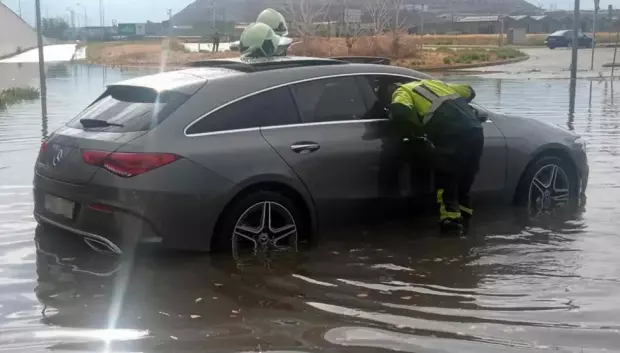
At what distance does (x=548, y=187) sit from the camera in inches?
291

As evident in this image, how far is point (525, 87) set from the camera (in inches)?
993

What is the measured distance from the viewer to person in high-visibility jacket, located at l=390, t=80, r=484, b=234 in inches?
246

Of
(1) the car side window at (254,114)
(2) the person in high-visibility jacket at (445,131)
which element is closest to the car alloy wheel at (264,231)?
(1) the car side window at (254,114)

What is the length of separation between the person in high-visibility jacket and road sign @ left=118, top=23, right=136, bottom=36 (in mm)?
103848

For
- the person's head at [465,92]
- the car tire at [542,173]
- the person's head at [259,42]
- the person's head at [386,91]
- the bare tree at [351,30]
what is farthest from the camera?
the bare tree at [351,30]

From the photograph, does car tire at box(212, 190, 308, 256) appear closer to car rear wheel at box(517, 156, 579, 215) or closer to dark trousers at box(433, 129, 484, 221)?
dark trousers at box(433, 129, 484, 221)

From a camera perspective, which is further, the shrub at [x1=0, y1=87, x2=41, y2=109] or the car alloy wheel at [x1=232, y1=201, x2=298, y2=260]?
the shrub at [x1=0, y1=87, x2=41, y2=109]

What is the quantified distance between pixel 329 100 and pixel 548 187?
248 cm

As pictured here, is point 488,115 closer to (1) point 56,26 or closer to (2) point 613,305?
(2) point 613,305

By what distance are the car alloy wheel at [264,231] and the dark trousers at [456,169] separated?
1356mm

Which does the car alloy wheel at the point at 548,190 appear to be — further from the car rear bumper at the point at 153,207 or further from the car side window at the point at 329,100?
the car rear bumper at the point at 153,207

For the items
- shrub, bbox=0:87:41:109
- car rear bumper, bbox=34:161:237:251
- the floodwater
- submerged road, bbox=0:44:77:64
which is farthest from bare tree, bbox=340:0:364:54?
car rear bumper, bbox=34:161:237:251

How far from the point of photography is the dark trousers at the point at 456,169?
20.8ft

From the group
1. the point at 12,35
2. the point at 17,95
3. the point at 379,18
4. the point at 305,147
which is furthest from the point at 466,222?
the point at 12,35
